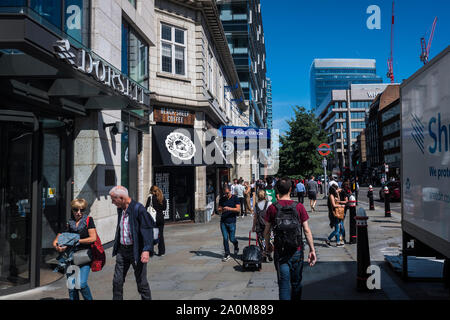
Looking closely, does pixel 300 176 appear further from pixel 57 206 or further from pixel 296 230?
pixel 296 230

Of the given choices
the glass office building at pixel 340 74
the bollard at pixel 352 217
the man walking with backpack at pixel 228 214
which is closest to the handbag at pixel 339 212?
the bollard at pixel 352 217

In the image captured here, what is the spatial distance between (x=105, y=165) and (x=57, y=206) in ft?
6.16

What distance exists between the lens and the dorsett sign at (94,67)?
20.0ft

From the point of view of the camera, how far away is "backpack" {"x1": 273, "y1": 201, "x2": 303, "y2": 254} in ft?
14.6

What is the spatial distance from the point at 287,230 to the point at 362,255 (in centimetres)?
230

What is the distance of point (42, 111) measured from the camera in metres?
7.90

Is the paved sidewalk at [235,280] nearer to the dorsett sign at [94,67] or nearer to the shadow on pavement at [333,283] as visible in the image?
the shadow on pavement at [333,283]

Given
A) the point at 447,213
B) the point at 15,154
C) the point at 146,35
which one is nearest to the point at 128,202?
the point at 15,154

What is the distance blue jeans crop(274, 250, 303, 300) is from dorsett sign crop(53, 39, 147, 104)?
464 centimetres

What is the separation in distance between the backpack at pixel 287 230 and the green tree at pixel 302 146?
33113 mm

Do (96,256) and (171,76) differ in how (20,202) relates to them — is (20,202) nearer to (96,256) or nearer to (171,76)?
(96,256)

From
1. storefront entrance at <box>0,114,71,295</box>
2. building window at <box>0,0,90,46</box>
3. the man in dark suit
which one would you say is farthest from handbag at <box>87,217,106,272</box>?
building window at <box>0,0,90,46</box>

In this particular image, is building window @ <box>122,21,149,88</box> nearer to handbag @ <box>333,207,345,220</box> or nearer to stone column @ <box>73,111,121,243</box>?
stone column @ <box>73,111,121,243</box>

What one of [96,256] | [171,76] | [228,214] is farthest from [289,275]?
[171,76]
